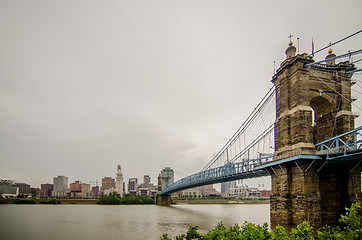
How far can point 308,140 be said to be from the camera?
803 inches

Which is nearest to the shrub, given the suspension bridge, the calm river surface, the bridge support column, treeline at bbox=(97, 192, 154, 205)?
treeline at bbox=(97, 192, 154, 205)

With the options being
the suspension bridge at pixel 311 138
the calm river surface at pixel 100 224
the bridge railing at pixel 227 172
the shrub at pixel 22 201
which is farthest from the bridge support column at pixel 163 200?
the suspension bridge at pixel 311 138

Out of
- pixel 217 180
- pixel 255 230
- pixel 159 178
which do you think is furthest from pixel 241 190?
pixel 255 230

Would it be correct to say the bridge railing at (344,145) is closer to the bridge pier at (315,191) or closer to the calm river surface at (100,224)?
the bridge pier at (315,191)

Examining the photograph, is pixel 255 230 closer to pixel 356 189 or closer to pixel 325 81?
pixel 356 189

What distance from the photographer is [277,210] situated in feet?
71.3

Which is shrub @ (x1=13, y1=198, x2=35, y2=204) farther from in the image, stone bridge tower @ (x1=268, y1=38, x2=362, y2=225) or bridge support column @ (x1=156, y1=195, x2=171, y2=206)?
stone bridge tower @ (x1=268, y1=38, x2=362, y2=225)

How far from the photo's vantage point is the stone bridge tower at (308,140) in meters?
19.8

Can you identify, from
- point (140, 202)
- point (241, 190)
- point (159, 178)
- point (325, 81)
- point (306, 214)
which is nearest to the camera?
point (306, 214)

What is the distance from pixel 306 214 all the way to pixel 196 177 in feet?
128

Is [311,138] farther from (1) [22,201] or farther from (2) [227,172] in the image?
(1) [22,201]

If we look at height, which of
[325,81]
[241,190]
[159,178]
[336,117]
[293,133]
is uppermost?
[325,81]

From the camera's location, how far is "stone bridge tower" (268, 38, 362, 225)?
65.0 feet

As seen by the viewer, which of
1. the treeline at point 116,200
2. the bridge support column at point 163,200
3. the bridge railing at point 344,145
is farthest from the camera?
the bridge support column at point 163,200
